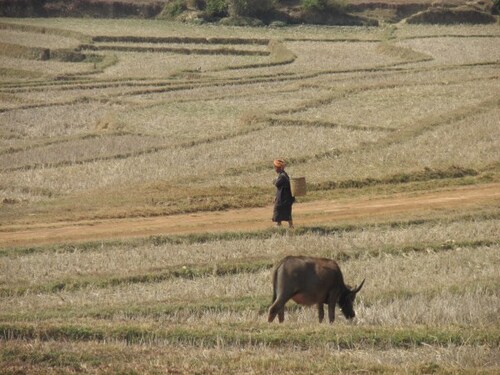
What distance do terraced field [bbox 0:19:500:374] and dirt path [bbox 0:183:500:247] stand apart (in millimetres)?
94

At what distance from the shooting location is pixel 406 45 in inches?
2149

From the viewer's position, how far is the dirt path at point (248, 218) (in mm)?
Result: 18188

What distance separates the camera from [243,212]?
2036 centimetres

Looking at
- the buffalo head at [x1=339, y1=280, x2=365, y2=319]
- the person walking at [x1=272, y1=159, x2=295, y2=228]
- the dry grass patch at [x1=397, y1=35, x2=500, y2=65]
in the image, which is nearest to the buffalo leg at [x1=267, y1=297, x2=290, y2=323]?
the buffalo head at [x1=339, y1=280, x2=365, y2=319]

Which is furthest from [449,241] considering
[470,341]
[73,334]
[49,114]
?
[49,114]

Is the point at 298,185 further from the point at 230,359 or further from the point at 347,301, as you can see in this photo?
the point at 230,359

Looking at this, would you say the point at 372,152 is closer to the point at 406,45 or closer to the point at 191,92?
the point at 191,92

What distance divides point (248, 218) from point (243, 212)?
2.91 ft

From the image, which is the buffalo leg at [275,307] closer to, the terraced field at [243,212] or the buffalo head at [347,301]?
the terraced field at [243,212]

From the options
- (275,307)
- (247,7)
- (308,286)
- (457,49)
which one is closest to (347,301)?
(308,286)

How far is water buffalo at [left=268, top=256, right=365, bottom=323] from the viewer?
11.4 m

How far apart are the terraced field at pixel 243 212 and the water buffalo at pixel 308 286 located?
0.30 meters

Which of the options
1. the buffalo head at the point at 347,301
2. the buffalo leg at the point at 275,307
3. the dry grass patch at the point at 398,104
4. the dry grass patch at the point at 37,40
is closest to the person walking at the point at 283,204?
the buffalo head at the point at 347,301

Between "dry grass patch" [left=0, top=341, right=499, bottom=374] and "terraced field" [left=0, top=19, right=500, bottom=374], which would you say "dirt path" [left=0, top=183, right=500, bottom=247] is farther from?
"dry grass patch" [left=0, top=341, right=499, bottom=374]
